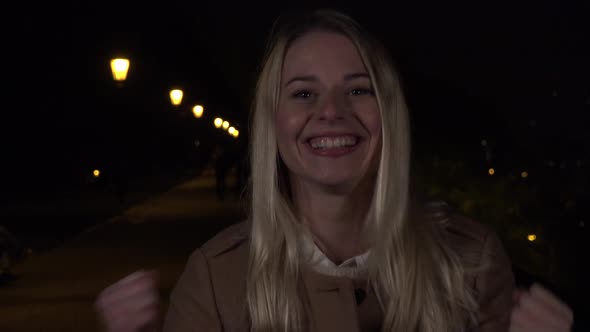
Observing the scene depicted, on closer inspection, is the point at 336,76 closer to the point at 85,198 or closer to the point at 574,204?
the point at 574,204

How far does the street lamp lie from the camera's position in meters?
17.5

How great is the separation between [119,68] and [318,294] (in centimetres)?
1566

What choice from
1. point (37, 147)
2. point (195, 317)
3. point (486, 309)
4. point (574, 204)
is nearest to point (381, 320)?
point (486, 309)

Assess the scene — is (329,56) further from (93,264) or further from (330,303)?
(93,264)

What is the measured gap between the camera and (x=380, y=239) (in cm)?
256

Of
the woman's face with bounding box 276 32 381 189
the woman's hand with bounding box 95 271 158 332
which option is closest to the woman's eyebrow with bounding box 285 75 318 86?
the woman's face with bounding box 276 32 381 189

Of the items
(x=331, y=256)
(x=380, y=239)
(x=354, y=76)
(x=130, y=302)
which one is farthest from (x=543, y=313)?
(x=130, y=302)

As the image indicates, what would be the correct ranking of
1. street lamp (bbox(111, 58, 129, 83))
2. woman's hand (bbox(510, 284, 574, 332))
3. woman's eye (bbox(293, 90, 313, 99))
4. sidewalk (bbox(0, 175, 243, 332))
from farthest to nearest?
street lamp (bbox(111, 58, 129, 83)) → sidewalk (bbox(0, 175, 243, 332)) → woman's eye (bbox(293, 90, 313, 99)) → woman's hand (bbox(510, 284, 574, 332))

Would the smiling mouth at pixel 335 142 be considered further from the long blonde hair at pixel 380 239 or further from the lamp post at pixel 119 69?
the lamp post at pixel 119 69

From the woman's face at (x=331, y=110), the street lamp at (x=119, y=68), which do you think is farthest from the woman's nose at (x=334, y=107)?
the street lamp at (x=119, y=68)

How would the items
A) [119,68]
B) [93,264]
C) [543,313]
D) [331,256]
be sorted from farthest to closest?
[119,68] → [93,264] → [331,256] → [543,313]

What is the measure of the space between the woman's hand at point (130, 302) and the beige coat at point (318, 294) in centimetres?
28

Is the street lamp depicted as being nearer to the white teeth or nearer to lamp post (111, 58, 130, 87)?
lamp post (111, 58, 130, 87)

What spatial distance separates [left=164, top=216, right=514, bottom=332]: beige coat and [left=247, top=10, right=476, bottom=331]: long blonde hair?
0.04m
